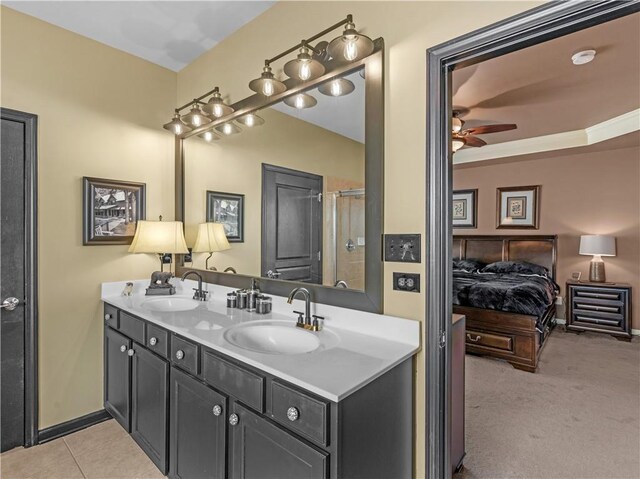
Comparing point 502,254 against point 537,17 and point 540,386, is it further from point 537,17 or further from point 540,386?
point 537,17

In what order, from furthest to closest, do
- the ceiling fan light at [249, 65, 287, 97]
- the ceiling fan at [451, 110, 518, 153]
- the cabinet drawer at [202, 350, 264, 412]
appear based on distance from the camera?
the ceiling fan at [451, 110, 518, 153] → the ceiling fan light at [249, 65, 287, 97] → the cabinet drawer at [202, 350, 264, 412]

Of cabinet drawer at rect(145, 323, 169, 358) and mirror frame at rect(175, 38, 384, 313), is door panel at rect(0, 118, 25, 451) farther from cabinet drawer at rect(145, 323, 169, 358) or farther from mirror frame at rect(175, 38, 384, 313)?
mirror frame at rect(175, 38, 384, 313)

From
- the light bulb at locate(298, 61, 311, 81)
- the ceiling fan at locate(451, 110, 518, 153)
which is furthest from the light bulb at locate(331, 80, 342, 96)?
the ceiling fan at locate(451, 110, 518, 153)

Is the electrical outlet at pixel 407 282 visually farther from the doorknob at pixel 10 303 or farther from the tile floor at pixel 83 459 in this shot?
the doorknob at pixel 10 303

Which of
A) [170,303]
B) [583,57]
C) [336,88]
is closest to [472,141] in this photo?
[583,57]

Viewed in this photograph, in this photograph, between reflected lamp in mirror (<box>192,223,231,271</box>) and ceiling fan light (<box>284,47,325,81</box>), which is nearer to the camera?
ceiling fan light (<box>284,47,325,81</box>)

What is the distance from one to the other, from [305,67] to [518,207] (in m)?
5.02

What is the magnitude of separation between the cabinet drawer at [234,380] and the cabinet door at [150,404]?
42cm

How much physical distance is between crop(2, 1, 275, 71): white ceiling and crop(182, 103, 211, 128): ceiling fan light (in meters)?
0.47

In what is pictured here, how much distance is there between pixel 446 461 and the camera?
1437 mm

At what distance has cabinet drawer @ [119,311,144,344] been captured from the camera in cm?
200

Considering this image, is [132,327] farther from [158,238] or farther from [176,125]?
[176,125]

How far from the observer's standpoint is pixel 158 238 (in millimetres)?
2518

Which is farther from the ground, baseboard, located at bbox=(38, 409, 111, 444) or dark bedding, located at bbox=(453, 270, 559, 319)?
dark bedding, located at bbox=(453, 270, 559, 319)
